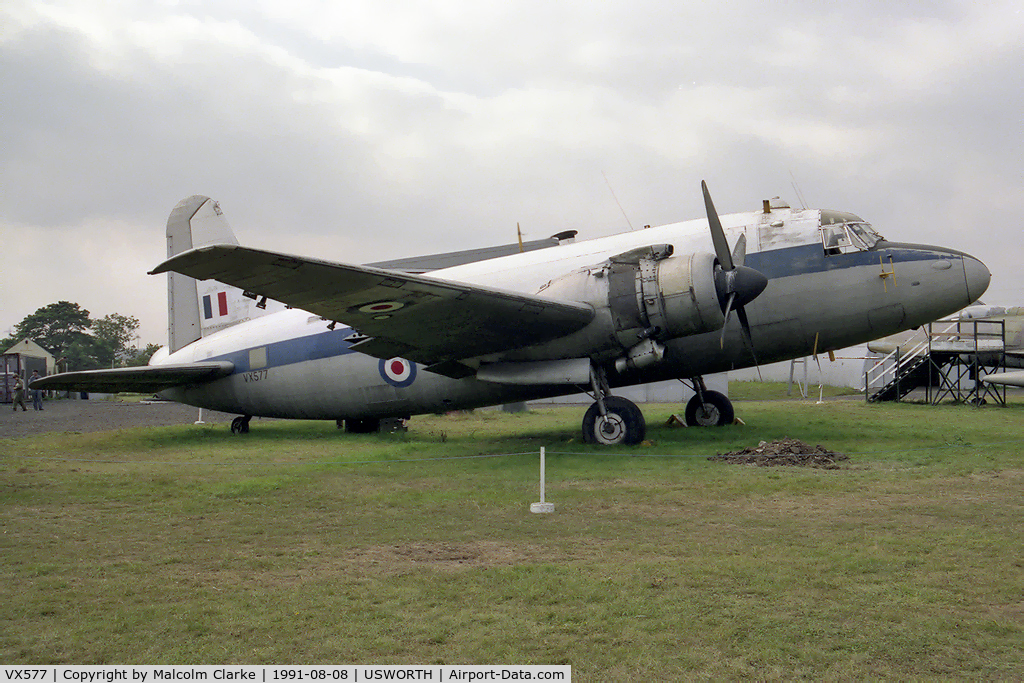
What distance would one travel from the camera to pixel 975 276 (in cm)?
1347

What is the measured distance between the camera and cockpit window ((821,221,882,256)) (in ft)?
44.8

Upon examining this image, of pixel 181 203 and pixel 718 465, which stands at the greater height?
pixel 181 203

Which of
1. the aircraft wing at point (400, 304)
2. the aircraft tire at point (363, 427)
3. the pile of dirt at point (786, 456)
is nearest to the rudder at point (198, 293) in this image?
the aircraft tire at point (363, 427)

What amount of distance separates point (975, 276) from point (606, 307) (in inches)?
268

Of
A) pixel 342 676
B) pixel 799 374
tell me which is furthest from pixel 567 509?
pixel 799 374

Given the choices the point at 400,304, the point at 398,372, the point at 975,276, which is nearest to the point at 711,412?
the point at 975,276

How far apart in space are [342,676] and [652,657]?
1675 millimetres

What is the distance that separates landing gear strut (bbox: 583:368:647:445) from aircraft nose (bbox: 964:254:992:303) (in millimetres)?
6398

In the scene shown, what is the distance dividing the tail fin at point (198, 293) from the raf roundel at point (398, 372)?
18.2 feet

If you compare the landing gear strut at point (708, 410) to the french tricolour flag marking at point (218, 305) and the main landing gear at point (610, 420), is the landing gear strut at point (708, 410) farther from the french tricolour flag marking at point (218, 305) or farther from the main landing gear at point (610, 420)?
the french tricolour flag marking at point (218, 305)

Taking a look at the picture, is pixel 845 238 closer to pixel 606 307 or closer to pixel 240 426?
pixel 606 307

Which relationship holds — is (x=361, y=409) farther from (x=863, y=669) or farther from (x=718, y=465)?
(x=863, y=669)

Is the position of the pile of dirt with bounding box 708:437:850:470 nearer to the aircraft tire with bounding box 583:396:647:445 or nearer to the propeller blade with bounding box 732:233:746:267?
the aircraft tire with bounding box 583:396:647:445

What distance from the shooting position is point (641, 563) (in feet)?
19.8
